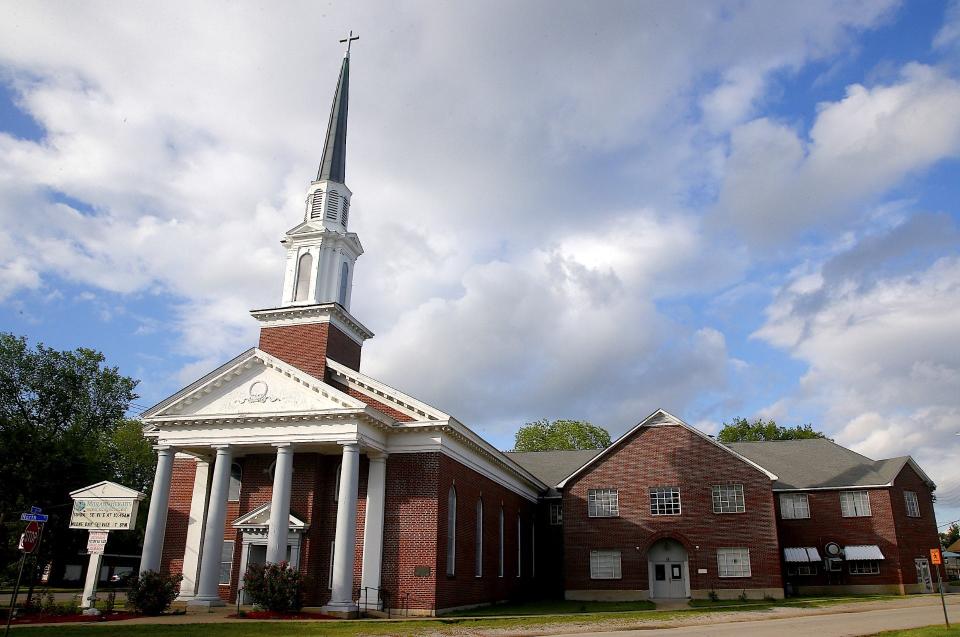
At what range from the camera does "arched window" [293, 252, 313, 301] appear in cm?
3378

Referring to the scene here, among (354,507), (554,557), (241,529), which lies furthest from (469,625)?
(554,557)

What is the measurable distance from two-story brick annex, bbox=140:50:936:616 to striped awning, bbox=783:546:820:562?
0.15 m

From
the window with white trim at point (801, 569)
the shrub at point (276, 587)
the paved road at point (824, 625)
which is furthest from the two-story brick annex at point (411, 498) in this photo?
the paved road at point (824, 625)

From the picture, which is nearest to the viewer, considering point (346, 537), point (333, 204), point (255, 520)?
point (346, 537)

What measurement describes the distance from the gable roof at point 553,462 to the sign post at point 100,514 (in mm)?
26916

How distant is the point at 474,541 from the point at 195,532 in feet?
38.6

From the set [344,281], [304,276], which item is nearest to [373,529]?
[344,281]

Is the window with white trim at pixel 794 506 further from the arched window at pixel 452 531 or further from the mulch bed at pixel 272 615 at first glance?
the mulch bed at pixel 272 615

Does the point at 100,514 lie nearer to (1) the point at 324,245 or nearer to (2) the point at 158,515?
(2) the point at 158,515

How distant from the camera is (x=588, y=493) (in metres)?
41.3

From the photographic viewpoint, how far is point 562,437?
78062mm

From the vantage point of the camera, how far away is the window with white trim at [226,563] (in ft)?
99.8

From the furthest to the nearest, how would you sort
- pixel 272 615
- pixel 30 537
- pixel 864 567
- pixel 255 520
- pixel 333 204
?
pixel 864 567, pixel 333 204, pixel 255 520, pixel 272 615, pixel 30 537

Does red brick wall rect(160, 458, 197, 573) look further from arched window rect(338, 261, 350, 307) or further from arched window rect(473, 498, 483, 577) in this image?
arched window rect(473, 498, 483, 577)
